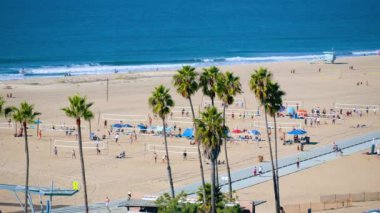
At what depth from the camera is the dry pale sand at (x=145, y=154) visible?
51031mm

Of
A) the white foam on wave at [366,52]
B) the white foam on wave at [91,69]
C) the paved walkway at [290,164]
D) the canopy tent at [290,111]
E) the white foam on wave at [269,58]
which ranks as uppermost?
the white foam on wave at [366,52]

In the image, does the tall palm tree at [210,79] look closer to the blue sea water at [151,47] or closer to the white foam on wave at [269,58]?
the blue sea water at [151,47]

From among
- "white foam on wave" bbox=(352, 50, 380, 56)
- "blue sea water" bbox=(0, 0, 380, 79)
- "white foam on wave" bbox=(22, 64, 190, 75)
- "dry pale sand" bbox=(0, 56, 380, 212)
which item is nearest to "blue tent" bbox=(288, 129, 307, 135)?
"dry pale sand" bbox=(0, 56, 380, 212)

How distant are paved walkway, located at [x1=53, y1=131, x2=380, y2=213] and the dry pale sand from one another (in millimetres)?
1023

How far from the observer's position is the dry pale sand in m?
51.0

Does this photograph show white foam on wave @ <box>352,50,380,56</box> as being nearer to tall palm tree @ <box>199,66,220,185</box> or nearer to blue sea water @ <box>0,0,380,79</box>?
blue sea water @ <box>0,0,380,79</box>

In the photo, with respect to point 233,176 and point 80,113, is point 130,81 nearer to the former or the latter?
point 233,176

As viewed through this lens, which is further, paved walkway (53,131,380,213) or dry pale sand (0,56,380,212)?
dry pale sand (0,56,380,212)

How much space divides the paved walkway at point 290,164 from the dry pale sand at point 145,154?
1.02m

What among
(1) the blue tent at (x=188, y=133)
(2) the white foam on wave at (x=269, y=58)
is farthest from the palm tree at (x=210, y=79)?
(2) the white foam on wave at (x=269, y=58)

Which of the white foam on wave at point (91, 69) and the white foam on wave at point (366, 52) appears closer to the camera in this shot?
the white foam on wave at point (91, 69)

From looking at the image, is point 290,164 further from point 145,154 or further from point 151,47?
point 151,47

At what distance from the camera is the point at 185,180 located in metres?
53.7

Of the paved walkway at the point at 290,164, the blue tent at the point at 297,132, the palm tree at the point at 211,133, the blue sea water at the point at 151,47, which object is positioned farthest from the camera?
the blue sea water at the point at 151,47
